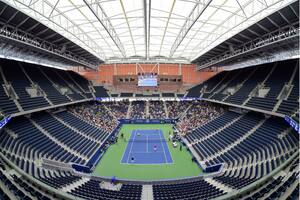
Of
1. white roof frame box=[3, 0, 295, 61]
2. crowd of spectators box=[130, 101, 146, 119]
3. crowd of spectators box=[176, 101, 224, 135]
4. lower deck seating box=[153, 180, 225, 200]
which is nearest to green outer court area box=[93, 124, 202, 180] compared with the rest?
lower deck seating box=[153, 180, 225, 200]

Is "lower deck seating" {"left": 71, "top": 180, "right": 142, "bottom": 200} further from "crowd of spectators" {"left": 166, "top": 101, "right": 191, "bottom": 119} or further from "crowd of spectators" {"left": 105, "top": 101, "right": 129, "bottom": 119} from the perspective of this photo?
"crowd of spectators" {"left": 166, "top": 101, "right": 191, "bottom": 119}

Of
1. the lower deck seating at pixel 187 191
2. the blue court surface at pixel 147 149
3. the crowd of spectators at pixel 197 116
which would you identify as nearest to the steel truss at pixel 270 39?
the crowd of spectators at pixel 197 116

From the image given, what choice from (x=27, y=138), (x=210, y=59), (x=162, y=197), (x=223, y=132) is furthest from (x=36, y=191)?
(x=210, y=59)

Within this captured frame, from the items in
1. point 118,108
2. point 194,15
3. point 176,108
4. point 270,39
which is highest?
point 194,15

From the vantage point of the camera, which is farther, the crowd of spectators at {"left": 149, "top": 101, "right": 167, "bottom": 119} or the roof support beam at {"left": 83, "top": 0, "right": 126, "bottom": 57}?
the crowd of spectators at {"left": 149, "top": 101, "right": 167, "bottom": 119}

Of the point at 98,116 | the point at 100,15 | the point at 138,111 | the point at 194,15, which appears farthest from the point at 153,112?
the point at 100,15

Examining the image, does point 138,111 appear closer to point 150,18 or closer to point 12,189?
point 150,18
